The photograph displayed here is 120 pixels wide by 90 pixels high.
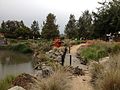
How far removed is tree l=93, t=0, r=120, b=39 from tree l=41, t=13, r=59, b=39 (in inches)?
819

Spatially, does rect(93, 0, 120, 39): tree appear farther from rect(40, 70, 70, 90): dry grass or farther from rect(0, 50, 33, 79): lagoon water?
rect(40, 70, 70, 90): dry grass

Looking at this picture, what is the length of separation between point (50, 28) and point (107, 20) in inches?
1007

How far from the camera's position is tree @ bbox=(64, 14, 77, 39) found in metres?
67.1

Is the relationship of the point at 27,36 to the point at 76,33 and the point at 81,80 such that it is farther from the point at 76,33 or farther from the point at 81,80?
the point at 81,80

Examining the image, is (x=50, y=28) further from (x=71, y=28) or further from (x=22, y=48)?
(x=22, y=48)

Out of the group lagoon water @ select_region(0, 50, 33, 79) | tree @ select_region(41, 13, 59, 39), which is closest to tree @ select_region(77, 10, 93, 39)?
tree @ select_region(41, 13, 59, 39)

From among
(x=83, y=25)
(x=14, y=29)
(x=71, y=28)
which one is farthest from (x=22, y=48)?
(x=14, y=29)

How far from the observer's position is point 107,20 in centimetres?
3847

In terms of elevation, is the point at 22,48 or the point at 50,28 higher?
the point at 50,28

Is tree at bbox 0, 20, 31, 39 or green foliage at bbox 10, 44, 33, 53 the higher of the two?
tree at bbox 0, 20, 31, 39

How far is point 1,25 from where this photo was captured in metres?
80.3

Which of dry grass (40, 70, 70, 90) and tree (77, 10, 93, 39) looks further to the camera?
tree (77, 10, 93, 39)

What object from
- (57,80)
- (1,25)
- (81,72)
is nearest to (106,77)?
(57,80)

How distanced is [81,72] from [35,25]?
209 feet
